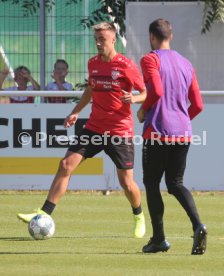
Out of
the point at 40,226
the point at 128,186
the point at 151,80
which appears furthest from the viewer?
the point at 128,186

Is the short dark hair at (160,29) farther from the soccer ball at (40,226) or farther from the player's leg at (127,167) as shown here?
the soccer ball at (40,226)

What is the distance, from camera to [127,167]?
10.9 m

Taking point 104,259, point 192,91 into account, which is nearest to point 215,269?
point 104,259

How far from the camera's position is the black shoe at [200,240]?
30.1 ft

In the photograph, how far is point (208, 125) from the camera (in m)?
15.5

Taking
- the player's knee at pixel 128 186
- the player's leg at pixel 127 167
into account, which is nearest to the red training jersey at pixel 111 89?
the player's leg at pixel 127 167

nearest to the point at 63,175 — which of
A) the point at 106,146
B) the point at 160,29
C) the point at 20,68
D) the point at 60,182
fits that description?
the point at 60,182

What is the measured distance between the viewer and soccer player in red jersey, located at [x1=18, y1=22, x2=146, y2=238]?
10.7 metres

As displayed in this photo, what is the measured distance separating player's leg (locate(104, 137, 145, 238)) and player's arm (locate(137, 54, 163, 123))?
5.44 feet

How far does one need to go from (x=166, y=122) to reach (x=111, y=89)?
1.54m

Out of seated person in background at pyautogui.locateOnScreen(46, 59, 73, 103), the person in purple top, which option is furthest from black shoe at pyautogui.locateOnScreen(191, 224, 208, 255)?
seated person in background at pyautogui.locateOnScreen(46, 59, 73, 103)

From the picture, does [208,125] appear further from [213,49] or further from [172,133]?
[172,133]

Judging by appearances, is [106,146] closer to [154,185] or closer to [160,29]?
[154,185]

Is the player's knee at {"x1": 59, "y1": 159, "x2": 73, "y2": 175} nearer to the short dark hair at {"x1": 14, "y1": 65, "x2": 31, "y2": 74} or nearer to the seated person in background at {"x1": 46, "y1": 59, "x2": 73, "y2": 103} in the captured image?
the seated person in background at {"x1": 46, "y1": 59, "x2": 73, "y2": 103}
